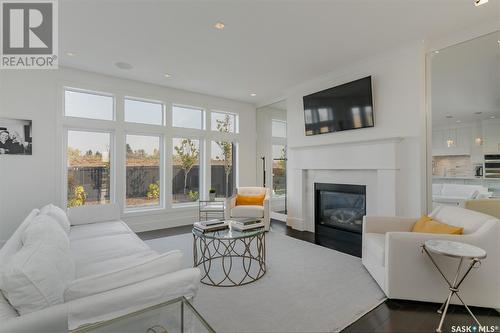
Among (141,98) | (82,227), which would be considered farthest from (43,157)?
(141,98)

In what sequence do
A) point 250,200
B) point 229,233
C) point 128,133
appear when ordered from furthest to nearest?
point 250,200, point 128,133, point 229,233

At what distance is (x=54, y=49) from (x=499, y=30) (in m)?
5.70

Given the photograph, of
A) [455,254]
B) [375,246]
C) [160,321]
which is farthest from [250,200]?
[160,321]

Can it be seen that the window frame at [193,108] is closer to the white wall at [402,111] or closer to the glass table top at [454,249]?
the white wall at [402,111]

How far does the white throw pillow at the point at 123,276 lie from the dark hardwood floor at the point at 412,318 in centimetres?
145

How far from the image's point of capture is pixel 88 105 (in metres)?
4.64

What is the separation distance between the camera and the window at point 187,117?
18.4 feet

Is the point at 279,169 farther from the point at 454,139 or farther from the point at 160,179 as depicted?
the point at 454,139

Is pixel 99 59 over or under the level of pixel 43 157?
over

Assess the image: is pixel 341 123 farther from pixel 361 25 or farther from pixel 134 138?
pixel 134 138

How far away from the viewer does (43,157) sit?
4.12 m

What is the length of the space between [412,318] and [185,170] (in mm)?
4751

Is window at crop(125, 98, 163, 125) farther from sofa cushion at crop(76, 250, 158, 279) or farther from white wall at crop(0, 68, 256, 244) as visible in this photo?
sofa cushion at crop(76, 250, 158, 279)

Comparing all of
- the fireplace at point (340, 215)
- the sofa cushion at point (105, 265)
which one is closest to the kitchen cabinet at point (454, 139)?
the fireplace at point (340, 215)
